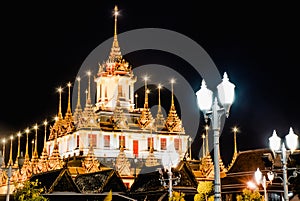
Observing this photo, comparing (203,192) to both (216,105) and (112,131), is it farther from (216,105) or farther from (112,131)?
(112,131)

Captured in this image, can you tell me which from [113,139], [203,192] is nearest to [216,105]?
[203,192]

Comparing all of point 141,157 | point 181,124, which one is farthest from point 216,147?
point 181,124

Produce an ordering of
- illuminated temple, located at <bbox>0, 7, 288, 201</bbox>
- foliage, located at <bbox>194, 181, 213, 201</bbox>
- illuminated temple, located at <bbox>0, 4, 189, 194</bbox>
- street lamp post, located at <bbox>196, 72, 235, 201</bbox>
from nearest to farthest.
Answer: street lamp post, located at <bbox>196, 72, 235, 201</bbox>, foliage, located at <bbox>194, 181, 213, 201</bbox>, illuminated temple, located at <bbox>0, 7, 288, 201</bbox>, illuminated temple, located at <bbox>0, 4, 189, 194</bbox>

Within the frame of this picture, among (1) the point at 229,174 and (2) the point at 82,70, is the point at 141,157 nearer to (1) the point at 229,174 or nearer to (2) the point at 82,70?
(2) the point at 82,70

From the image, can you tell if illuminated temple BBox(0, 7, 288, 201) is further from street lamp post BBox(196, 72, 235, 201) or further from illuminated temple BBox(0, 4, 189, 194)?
street lamp post BBox(196, 72, 235, 201)

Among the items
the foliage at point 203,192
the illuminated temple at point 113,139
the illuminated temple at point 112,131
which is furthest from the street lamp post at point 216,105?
the illuminated temple at point 112,131

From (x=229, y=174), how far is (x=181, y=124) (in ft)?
87.2

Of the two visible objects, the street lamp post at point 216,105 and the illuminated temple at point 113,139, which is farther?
the illuminated temple at point 113,139

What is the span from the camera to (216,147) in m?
10.3

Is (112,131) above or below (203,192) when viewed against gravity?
above

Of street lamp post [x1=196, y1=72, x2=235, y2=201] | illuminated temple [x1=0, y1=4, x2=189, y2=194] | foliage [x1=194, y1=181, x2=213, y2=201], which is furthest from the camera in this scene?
illuminated temple [x1=0, y1=4, x2=189, y2=194]

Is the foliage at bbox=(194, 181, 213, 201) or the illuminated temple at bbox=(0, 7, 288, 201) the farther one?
the illuminated temple at bbox=(0, 7, 288, 201)

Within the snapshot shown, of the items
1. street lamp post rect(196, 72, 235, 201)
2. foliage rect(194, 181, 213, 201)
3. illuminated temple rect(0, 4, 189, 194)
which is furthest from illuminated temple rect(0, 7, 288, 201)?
street lamp post rect(196, 72, 235, 201)

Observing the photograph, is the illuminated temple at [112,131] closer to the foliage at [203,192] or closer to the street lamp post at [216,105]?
the foliage at [203,192]
